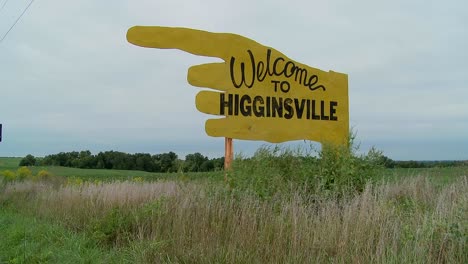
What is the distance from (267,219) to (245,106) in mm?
4462

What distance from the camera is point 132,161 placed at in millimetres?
33219

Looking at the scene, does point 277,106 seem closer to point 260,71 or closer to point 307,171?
point 260,71

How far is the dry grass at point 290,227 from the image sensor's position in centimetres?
462

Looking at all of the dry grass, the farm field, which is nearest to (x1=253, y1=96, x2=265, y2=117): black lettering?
the farm field

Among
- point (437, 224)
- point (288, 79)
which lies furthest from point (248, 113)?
point (437, 224)

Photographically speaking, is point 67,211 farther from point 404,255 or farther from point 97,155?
point 97,155

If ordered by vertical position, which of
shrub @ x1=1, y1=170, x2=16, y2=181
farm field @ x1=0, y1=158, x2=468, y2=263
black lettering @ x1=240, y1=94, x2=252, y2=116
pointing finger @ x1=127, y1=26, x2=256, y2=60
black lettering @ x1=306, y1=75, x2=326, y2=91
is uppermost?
pointing finger @ x1=127, y1=26, x2=256, y2=60

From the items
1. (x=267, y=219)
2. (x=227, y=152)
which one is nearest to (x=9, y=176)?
(x=227, y=152)

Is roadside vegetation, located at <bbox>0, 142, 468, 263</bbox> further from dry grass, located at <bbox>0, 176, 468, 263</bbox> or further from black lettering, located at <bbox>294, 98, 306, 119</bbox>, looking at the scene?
black lettering, located at <bbox>294, 98, 306, 119</bbox>

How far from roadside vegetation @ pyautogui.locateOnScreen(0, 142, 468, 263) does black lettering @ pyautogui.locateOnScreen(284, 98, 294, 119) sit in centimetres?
149

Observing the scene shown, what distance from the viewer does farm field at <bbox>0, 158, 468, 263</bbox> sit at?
15.5 feet

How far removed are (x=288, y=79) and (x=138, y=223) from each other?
5.50 meters

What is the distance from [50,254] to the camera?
635cm

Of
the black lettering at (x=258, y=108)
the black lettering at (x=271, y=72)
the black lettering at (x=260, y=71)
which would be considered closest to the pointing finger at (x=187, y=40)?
the black lettering at (x=271, y=72)
